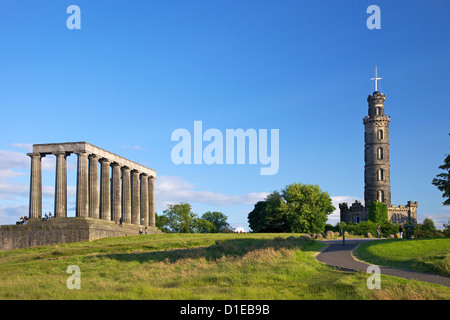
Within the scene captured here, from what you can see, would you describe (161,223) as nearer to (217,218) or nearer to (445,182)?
(217,218)

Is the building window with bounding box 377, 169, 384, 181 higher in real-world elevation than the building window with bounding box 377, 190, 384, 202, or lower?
higher

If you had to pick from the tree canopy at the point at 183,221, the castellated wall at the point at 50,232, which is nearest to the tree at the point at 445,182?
the castellated wall at the point at 50,232

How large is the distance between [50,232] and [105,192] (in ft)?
45.4

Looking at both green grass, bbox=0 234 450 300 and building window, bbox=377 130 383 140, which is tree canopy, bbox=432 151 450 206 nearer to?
green grass, bbox=0 234 450 300

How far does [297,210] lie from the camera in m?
110

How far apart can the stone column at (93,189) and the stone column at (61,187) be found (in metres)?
3.97

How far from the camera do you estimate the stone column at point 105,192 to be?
276ft

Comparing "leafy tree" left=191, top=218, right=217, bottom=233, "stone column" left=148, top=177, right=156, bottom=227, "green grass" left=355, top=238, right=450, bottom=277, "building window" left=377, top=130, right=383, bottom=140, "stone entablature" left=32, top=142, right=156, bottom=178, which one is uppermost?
"building window" left=377, top=130, right=383, bottom=140

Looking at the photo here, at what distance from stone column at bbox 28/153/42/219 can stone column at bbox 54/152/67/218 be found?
11.6 ft

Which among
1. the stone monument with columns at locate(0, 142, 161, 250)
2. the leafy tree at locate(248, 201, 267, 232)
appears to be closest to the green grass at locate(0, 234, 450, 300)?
the stone monument with columns at locate(0, 142, 161, 250)

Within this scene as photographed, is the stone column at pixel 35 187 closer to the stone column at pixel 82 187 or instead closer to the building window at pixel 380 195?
the stone column at pixel 82 187

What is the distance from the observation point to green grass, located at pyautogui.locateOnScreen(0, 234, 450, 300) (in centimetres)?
2770
